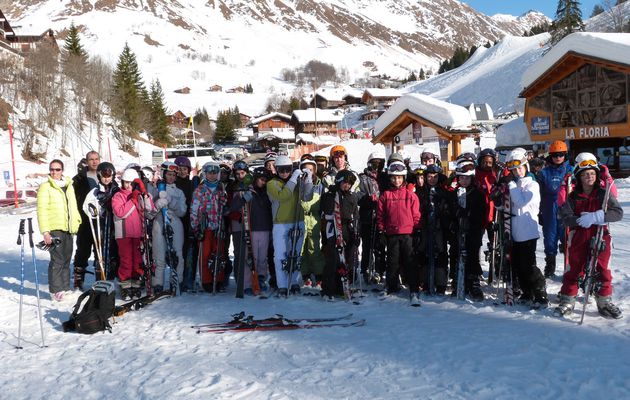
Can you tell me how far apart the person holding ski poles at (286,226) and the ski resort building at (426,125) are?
975 centimetres

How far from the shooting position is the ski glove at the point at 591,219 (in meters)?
5.12

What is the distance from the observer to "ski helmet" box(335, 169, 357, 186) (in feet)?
21.7

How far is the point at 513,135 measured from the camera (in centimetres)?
2736

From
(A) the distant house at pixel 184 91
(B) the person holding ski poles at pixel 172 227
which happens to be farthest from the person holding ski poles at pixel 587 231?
(A) the distant house at pixel 184 91

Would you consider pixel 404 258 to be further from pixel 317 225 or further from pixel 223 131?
pixel 223 131

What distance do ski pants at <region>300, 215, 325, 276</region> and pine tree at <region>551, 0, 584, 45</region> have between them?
64.9m

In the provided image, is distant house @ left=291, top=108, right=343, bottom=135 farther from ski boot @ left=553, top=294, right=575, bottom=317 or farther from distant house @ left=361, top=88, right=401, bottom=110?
ski boot @ left=553, top=294, right=575, bottom=317

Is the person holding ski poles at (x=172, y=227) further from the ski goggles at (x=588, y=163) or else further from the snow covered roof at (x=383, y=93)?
the snow covered roof at (x=383, y=93)

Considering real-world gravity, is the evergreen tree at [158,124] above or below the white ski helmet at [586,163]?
above

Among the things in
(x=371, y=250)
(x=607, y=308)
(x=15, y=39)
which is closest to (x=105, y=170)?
(x=371, y=250)

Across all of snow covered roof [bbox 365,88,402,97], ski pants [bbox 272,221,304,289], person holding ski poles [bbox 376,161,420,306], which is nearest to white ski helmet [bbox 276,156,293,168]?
ski pants [bbox 272,221,304,289]

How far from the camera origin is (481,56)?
110 meters

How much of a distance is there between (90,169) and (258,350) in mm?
4599

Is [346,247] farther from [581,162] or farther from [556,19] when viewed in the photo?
[556,19]
